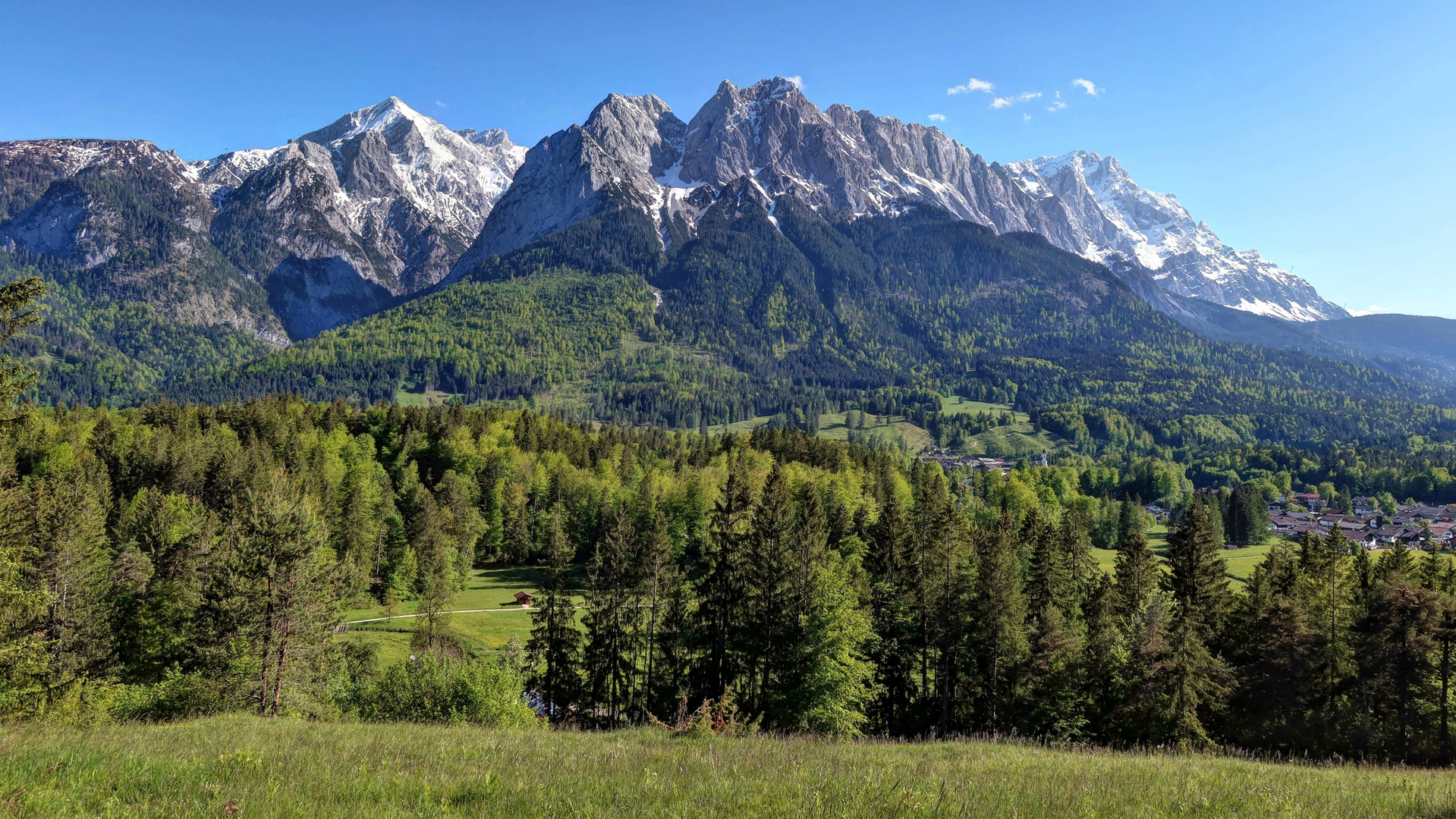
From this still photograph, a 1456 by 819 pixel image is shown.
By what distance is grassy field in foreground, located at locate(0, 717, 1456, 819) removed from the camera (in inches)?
365

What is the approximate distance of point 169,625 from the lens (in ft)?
148

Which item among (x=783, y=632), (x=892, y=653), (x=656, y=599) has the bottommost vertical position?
(x=892, y=653)

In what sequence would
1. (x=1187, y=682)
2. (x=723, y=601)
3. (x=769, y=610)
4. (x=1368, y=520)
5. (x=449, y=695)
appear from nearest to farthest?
(x=1187, y=682), (x=449, y=695), (x=769, y=610), (x=723, y=601), (x=1368, y=520)

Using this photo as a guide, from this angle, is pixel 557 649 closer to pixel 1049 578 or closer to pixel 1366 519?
pixel 1049 578

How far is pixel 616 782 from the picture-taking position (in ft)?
35.8

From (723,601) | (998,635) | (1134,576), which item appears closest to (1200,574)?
(1134,576)

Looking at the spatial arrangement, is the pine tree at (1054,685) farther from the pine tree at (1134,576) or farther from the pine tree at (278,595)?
the pine tree at (278,595)

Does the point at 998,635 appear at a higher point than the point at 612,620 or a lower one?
lower

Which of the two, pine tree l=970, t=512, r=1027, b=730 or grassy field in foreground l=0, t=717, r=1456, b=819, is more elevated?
grassy field in foreground l=0, t=717, r=1456, b=819

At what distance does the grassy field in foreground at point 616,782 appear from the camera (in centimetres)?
927

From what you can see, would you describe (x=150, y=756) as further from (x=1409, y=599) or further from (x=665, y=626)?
(x=1409, y=599)

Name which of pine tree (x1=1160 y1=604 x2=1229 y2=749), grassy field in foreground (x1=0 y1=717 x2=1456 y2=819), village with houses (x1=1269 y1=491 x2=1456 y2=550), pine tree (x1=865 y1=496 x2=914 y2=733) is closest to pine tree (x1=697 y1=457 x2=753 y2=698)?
pine tree (x1=865 y1=496 x2=914 y2=733)

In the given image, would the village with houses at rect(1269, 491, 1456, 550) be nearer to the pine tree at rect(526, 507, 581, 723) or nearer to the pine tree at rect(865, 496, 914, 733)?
the pine tree at rect(865, 496, 914, 733)

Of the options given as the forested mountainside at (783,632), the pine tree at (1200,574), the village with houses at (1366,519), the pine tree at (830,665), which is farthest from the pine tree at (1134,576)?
the village with houses at (1366,519)
